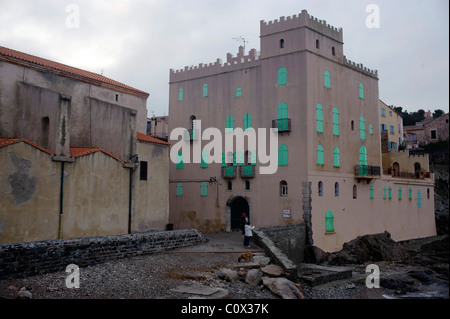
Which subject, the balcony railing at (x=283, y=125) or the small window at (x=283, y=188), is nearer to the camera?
the balcony railing at (x=283, y=125)

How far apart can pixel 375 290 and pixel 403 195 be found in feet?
65.3

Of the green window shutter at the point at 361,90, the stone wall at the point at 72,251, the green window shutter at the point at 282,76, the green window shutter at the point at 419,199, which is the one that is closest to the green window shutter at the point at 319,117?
the green window shutter at the point at 282,76

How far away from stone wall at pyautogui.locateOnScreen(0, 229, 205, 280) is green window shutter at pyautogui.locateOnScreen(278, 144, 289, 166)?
448 inches

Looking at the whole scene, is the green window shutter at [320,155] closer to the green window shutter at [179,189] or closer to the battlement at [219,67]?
the battlement at [219,67]

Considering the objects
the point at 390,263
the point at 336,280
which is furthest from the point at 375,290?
the point at 390,263

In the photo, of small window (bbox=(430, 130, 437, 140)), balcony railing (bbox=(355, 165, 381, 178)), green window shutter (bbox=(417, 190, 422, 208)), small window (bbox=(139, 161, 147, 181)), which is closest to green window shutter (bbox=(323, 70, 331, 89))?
balcony railing (bbox=(355, 165, 381, 178))

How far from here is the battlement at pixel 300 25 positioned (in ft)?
96.3

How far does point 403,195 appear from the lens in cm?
3844

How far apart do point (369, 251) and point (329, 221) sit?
3.82m

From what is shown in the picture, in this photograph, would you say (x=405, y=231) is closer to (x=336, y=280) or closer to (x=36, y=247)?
(x=336, y=280)

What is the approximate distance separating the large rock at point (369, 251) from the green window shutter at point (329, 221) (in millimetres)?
1711

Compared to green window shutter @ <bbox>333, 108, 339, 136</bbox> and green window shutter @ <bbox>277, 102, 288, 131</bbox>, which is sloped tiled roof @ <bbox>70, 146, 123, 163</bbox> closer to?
green window shutter @ <bbox>277, 102, 288, 131</bbox>

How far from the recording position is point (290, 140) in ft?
95.9

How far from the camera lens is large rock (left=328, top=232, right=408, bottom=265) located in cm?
2930
